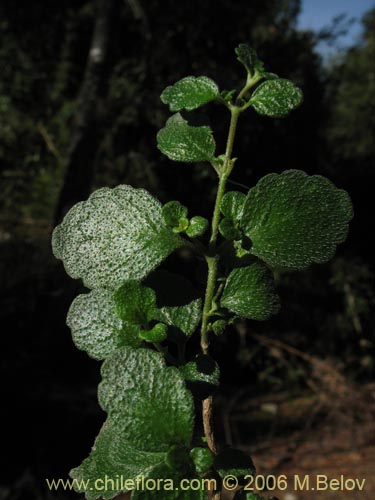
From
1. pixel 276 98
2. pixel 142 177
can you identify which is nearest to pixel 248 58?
pixel 276 98

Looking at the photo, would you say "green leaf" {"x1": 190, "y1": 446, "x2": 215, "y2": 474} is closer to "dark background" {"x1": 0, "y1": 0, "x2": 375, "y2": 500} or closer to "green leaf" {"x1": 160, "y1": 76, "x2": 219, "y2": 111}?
"green leaf" {"x1": 160, "y1": 76, "x2": 219, "y2": 111}

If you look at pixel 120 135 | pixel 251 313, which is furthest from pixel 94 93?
pixel 251 313

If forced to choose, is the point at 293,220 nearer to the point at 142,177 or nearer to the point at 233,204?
the point at 233,204

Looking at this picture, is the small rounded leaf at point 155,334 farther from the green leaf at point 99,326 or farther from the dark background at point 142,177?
→ the dark background at point 142,177

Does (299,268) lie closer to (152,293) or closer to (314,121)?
(152,293)

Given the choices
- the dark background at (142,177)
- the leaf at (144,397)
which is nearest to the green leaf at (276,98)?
the leaf at (144,397)

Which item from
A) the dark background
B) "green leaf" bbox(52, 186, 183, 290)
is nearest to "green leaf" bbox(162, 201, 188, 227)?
"green leaf" bbox(52, 186, 183, 290)
